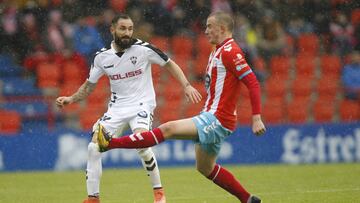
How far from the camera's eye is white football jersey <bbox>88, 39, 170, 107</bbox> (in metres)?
9.90

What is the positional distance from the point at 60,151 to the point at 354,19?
325 inches

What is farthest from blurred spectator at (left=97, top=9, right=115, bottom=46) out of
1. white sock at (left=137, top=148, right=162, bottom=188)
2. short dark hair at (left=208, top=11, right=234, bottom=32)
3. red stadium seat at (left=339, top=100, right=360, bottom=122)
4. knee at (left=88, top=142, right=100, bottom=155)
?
short dark hair at (left=208, top=11, right=234, bottom=32)

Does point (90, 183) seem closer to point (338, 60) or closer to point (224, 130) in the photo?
point (224, 130)

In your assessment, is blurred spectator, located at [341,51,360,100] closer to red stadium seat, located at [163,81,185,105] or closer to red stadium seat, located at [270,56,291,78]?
red stadium seat, located at [270,56,291,78]

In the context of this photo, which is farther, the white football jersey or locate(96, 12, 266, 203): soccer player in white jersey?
the white football jersey

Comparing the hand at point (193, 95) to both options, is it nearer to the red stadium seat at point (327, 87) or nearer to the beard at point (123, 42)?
the beard at point (123, 42)

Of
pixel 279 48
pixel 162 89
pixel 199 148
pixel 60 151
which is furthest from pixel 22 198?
pixel 279 48

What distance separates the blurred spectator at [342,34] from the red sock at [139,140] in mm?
11663

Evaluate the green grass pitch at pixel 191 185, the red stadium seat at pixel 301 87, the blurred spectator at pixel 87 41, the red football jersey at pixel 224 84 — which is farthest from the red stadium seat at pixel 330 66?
the red football jersey at pixel 224 84

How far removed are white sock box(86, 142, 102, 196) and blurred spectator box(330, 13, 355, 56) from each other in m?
11.1

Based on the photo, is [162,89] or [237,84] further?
[162,89]

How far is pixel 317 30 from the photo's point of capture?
65.2ft

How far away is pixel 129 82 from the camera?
9938 mm

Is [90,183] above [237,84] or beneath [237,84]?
beneath
